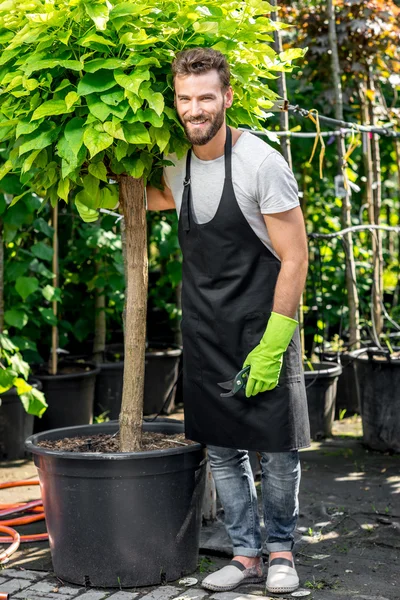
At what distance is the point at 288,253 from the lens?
9.74ft

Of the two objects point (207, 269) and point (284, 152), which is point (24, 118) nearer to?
point (207, 269)

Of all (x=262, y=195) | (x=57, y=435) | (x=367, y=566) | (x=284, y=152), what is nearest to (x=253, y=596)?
(x=367, y=566)

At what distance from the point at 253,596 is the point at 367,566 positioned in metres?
0.52

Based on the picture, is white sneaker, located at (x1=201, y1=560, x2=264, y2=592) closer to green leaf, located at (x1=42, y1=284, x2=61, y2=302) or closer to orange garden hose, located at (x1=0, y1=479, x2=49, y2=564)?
orange garden hose, located at (x1=0, y1=479, x2=49, y2=564)

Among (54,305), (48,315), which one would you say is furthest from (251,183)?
(54,305)

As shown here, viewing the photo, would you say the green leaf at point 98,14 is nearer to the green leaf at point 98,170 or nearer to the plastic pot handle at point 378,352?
the green leaf at point 98,170

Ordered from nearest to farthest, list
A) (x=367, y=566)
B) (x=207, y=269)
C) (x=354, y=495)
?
(x=207, y=269) → (x=367, y=566) → (x=354, y=495)

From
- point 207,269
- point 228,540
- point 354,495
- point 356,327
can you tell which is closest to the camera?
point 207,269

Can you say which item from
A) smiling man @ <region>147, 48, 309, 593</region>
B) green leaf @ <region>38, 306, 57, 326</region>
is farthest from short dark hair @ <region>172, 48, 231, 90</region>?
green leaf @ <region>38, 306, 57, 326</region>

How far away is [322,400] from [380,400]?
434mm

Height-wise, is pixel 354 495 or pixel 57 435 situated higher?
pixel 57 435

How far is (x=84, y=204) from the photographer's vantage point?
3246 millimetres

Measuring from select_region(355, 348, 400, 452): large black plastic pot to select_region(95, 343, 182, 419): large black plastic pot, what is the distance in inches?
54.3

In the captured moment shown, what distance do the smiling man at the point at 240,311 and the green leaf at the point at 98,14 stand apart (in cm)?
28
